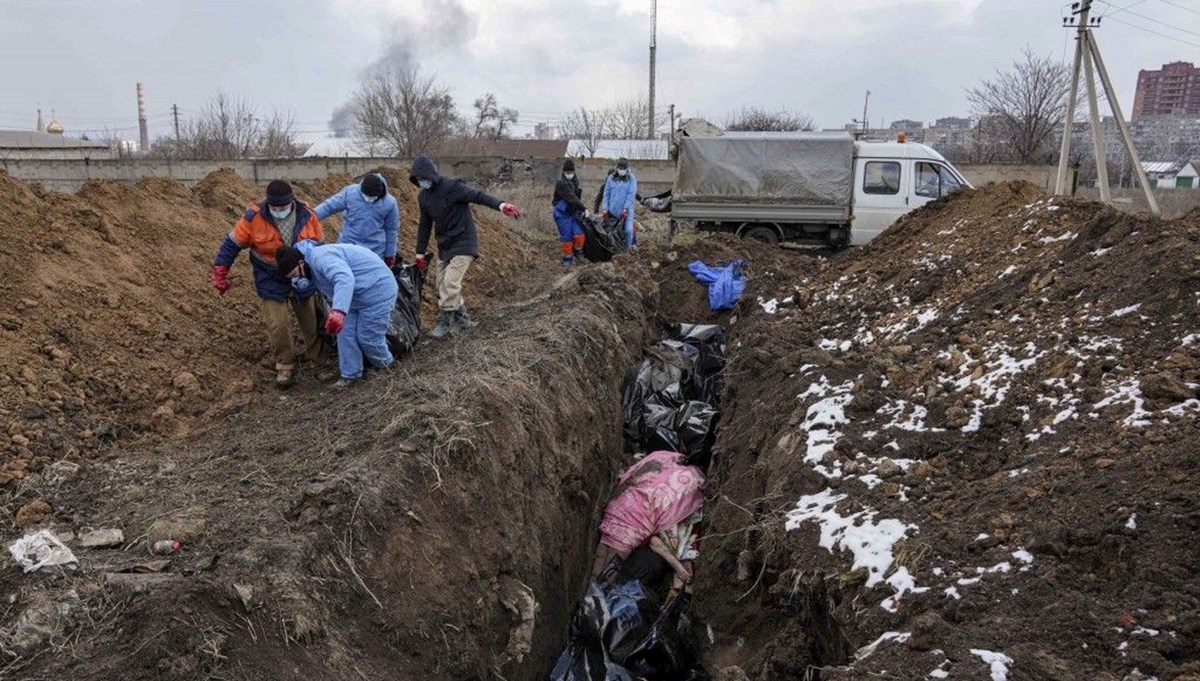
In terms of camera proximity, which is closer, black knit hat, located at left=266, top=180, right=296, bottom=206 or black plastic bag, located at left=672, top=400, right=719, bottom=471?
black knit hat, located at left=266, top=180, right=296, bottom=206

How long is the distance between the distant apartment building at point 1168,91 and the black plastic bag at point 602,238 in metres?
87.2

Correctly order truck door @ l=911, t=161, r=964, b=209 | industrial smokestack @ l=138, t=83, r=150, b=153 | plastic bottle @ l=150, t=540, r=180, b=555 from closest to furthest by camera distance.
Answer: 1. plastic bottle @ l=150, t=540, r=180, b=555
2. truck door @ l=911, t=161, r=964, b=209
3. industrial smokestack @ l=138, t=83, r=150, b=153

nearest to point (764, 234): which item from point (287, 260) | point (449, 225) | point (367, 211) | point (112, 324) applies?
point (449, 225)

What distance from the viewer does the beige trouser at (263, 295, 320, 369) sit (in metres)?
5.88

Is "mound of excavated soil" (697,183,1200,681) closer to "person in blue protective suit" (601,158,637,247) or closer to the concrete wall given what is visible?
"person in blue protective suit" (601,158,637,247)

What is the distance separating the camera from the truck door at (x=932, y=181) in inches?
498

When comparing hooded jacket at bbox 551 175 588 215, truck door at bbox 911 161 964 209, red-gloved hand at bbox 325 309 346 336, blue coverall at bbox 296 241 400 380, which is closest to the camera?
red-gloved hand at bbox 325 309 346 336

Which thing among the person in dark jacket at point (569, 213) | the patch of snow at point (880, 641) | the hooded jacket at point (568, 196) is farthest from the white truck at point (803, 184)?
the patch of snow at point (880, 641)

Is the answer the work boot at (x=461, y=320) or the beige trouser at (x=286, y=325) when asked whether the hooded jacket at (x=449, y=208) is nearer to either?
the work boot at (x=461, y=320)

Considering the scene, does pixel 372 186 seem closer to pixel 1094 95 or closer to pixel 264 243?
pixel 264 243

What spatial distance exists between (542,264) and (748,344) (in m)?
6.80

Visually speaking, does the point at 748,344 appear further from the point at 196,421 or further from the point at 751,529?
the point at 196,421

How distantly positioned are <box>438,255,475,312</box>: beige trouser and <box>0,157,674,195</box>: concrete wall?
1215 cm

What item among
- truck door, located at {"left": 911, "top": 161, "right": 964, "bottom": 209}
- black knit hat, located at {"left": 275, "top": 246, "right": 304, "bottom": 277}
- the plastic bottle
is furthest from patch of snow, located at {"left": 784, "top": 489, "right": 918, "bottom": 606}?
truck door, located at {"left": 911, "top": 161, "right": 964, "bottom": 209}
